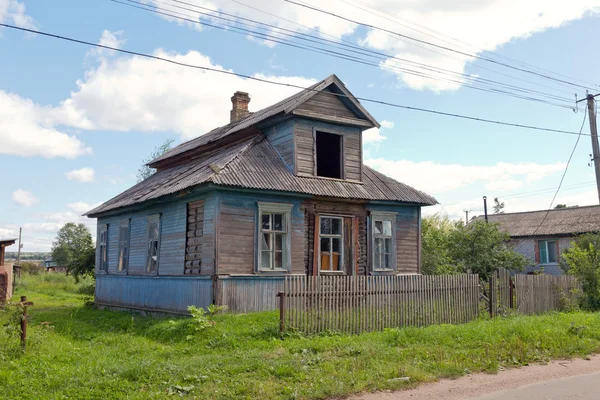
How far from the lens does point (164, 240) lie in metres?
16.8

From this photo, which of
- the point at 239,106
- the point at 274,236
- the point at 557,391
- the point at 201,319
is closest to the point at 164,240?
the point at 274,236

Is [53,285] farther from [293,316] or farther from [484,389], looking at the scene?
[484,389]

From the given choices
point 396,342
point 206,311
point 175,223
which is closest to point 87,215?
point 175,223

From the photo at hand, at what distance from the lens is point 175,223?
53.4 ft

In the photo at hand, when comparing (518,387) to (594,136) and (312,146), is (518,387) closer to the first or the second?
(312,146)

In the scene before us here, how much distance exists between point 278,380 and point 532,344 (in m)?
5.56

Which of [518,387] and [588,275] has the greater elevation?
[588,275]

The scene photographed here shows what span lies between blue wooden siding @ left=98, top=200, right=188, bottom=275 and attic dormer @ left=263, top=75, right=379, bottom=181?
142 inches

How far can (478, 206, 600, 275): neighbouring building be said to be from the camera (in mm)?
34031

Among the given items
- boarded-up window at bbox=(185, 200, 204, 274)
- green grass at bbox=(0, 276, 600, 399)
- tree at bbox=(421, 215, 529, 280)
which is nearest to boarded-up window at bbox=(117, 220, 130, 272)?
boarded-up window at bbox=(185, 200, 204, 274)

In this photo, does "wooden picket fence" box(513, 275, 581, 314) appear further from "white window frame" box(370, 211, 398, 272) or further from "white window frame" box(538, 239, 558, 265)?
"white window frame" box(538, 239, 558, 265)

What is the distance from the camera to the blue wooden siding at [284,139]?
16.5 m

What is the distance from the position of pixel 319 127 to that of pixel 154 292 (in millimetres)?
7222

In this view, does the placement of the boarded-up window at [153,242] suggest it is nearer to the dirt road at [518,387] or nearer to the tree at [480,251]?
the dirt road at [518,387]
